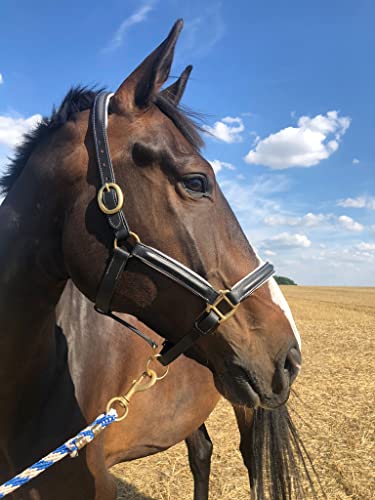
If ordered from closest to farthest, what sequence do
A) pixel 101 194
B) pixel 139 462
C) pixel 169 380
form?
pixel 101 194, pixel 169 380, pixel 139 462

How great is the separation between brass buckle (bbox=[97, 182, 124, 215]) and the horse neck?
27 centimetres

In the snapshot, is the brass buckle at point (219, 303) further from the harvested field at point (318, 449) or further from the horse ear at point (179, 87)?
the harvested field at point (318, 449)

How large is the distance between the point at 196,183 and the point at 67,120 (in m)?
0.70

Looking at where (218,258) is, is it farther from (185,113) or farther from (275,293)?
(185,113)

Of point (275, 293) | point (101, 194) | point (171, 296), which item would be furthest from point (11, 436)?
point (275, 293)

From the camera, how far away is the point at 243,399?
5.57 feet

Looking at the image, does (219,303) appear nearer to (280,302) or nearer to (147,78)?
(280,302)

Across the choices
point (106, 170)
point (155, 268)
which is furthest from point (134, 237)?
point (106, 170)

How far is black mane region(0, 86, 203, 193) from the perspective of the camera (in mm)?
1862

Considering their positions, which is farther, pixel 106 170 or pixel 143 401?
pixel 143 401

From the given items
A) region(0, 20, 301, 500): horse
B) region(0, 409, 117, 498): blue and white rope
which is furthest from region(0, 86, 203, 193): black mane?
region(0, 409, 117, 498): blue and white rope

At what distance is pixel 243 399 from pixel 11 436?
124cm

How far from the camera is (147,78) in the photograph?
1.76 m

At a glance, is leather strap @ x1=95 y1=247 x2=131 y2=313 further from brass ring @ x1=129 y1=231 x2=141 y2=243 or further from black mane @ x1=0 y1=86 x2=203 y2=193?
black mane @ x1=0 y1=86 x2=203 y2=193
